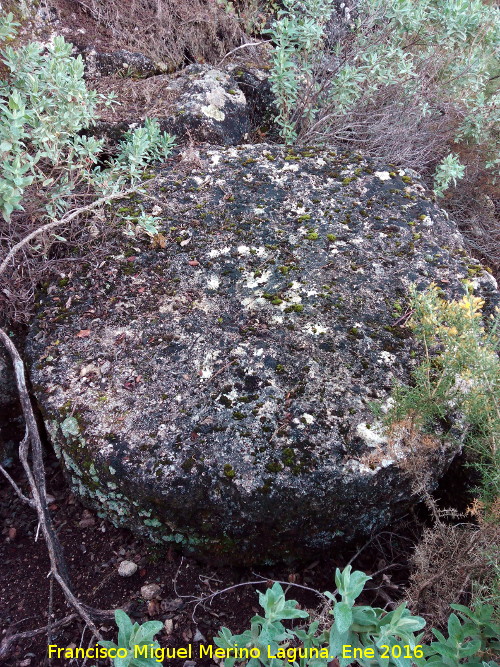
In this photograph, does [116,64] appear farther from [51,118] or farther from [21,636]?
[21,636]

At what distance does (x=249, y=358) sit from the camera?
2445 mm

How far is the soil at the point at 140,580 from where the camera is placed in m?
2.09

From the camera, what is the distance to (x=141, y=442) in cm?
221

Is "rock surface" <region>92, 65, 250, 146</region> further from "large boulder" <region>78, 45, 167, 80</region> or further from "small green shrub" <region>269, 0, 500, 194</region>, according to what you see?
"small green shrub" <region>269, 0, 500, 194</region>

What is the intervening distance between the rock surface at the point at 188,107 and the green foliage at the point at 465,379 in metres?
2.44

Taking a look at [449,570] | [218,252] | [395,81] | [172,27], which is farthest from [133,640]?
[172,27]

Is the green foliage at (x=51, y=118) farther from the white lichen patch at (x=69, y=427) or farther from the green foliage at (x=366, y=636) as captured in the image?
the green foliage at (x=366, y=636)

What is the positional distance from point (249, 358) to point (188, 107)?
2.30m

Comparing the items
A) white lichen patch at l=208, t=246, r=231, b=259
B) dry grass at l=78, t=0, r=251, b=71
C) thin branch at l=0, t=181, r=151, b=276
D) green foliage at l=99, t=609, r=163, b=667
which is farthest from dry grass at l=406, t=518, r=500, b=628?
dry grass at l=78, t=0, r=251, b=71

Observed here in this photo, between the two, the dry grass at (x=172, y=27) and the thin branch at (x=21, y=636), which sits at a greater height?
the dry grass at (x=172, y=27)

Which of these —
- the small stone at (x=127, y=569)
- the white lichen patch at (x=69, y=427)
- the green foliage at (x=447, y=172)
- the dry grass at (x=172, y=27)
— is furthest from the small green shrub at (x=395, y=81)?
the small stone at (x=127, y=569)

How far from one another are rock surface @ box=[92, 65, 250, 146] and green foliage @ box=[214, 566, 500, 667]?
3145 mm

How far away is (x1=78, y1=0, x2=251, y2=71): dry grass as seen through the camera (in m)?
4.50

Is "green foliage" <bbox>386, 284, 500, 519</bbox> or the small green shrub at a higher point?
the small green shrub
